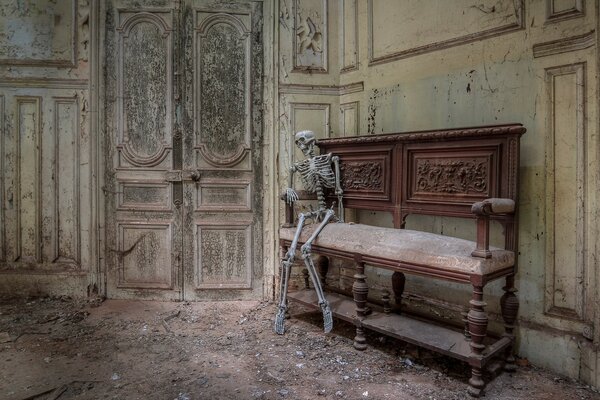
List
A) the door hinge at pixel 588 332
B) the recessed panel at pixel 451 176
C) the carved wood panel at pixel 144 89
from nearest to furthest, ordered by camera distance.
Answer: the door hinge at pixel 588 332 < the recessed panel at pixel 451 176 < the carved wood panel at pixel 144 89

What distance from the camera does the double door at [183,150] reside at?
11.6ft

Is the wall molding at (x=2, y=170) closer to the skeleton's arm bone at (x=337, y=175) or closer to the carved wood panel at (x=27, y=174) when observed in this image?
the carved wood panel at (x=27, y=174)

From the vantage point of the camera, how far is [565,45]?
88.7 inches

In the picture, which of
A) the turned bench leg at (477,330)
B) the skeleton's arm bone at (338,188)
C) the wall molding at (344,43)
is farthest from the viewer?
the wall molding at (344,43)

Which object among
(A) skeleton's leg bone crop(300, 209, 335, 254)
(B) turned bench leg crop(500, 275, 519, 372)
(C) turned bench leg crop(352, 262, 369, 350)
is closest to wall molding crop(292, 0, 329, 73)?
(A) skeleton's leg bone crop(300, 209, 335, 254)

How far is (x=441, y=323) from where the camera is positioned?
102 inches

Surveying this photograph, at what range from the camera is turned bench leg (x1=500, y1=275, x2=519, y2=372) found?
7.47 ft

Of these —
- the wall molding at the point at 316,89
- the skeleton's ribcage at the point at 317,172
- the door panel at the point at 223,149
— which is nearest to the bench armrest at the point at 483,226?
the skeleton's ribcage at the point at 317,172

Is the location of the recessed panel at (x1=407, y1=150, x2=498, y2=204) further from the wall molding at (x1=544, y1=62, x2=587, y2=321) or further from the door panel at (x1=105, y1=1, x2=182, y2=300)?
the door panel at (x1=105, y1=1, x2=182, y2=300)

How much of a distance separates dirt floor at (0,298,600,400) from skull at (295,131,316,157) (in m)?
1.42

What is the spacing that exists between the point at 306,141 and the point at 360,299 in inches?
54.3

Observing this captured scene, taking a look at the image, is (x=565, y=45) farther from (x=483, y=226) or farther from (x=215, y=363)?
(x=215, y=363)

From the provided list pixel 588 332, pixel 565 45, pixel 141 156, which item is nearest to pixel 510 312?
pixel 588 332

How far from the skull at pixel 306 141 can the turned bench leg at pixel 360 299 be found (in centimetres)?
114
